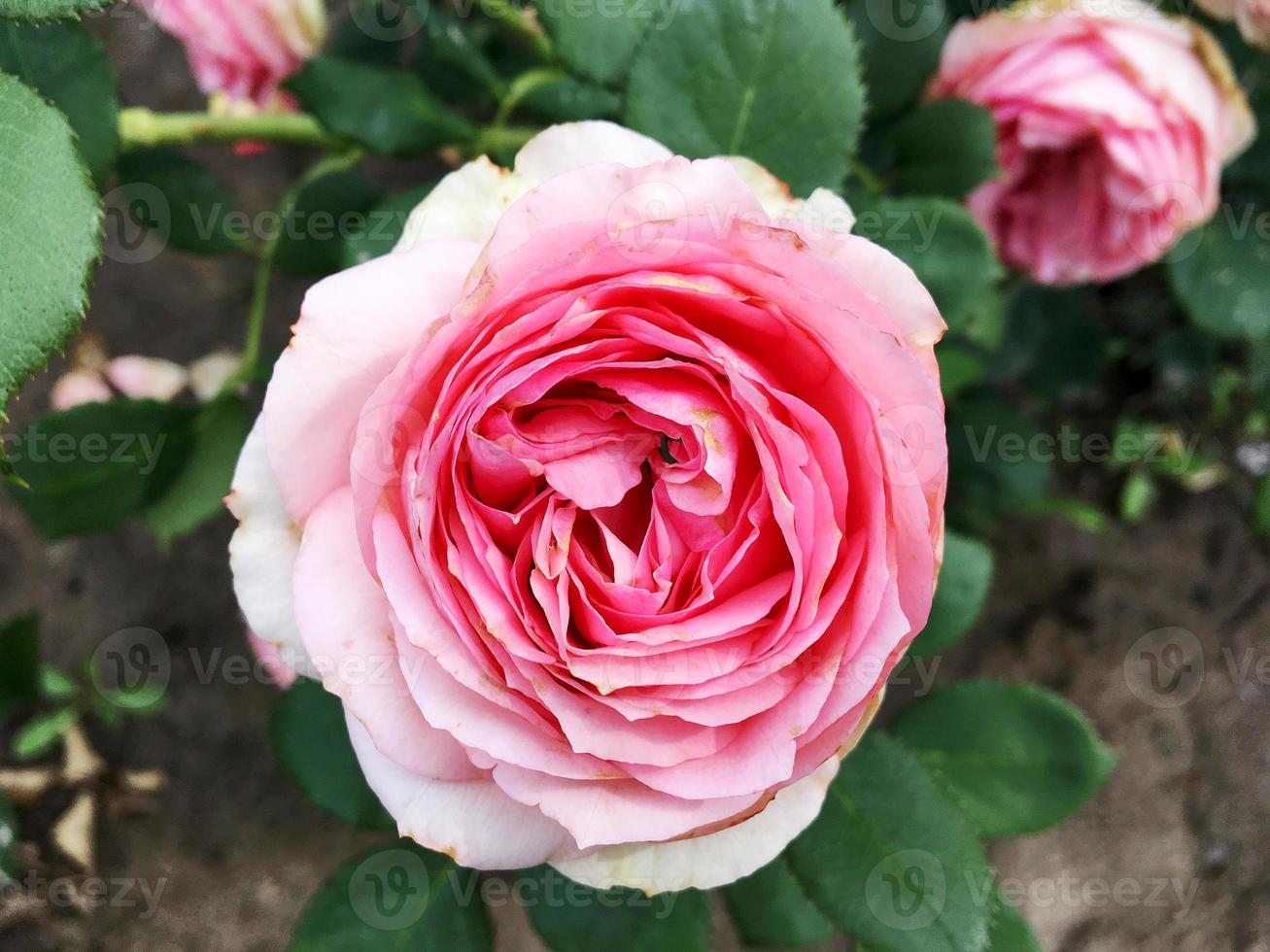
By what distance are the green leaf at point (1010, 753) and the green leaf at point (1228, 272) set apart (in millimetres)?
480

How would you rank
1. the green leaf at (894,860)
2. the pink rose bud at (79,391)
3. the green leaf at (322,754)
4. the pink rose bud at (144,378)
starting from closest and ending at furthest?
1. the green leaf at (894,860)
2. the green leaf at (322,754)
3. the pink rose bud at (79,391)
4. the pink rose bud at (144,378)

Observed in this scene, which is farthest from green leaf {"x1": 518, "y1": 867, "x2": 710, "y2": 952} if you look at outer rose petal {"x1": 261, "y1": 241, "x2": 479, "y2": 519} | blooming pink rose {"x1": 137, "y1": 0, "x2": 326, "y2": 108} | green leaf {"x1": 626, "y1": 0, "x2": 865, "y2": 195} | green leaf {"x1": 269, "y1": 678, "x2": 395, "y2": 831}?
blooming pink rose {"x1": 137, "y1": 0, "x2": 326, "y2": 108}

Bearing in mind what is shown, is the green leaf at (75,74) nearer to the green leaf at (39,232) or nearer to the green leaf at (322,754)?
the green leaf at (39,232)

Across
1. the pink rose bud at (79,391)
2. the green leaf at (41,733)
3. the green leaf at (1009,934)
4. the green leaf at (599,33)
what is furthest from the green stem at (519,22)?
the green leaf at (41,733)

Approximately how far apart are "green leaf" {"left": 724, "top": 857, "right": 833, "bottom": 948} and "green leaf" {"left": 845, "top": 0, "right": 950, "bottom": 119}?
30.2 inches

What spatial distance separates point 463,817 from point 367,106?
65 cm

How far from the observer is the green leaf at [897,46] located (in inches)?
35.7

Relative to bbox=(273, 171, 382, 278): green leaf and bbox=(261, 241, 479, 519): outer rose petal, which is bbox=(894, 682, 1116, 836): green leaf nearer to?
bbox=(261, 241, 479, 519): outer rose petal

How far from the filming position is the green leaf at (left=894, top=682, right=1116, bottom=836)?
0.83 metres

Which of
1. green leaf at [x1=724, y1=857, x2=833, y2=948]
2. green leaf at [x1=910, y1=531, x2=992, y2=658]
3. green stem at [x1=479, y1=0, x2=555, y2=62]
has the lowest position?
green leaf at [x1=724, y1=857, x2=833, y2=948]

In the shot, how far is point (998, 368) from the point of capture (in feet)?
4.10

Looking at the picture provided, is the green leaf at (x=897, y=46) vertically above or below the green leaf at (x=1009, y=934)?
above

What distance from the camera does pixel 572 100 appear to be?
2.93 feet

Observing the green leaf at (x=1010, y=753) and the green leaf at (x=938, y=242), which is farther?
the green leaf at (x=1010, y=753)
